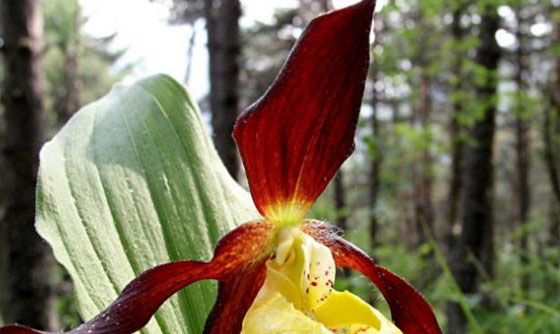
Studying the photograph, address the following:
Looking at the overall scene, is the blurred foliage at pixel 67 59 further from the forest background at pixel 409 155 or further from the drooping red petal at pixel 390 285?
the drooping red petal at pixel 390 285

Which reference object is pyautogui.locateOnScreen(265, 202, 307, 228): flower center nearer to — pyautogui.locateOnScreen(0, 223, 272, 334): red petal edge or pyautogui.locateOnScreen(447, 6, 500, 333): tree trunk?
pyautogui.locateOnScreen(0, 223, 272, 334): red petal edge

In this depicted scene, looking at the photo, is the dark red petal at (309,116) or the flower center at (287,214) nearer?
the dark red petal at (309,116)

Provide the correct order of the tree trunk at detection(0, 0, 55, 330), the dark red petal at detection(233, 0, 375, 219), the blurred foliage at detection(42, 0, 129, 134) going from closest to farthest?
the dark red petal at detection(233, 0, 375, 219), the tree trunk at detection(0, 0, 55, 330), the blurred foliage at detection(42, 0, 129, 134)

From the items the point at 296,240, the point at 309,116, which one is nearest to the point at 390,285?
the point at 296,240

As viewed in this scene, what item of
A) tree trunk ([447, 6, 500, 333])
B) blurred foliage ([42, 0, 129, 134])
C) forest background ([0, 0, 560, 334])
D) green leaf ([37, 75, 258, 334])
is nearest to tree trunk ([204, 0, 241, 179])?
forest background ([0, 0, 560, 334])

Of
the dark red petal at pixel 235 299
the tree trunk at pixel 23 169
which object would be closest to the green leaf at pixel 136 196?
the dark red petal at pixel 235 299

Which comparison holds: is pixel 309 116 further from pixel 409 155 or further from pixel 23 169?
pixel 409 155
